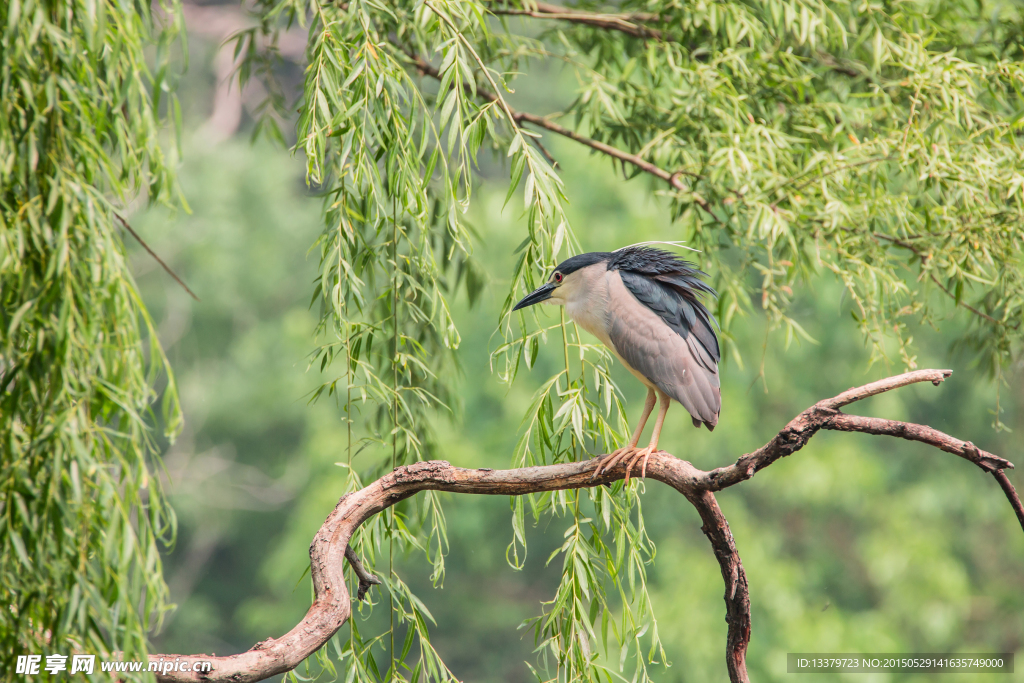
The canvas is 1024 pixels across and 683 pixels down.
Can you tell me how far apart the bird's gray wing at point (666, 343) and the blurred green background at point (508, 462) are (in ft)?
11.4

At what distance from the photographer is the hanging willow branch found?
3.54 ft

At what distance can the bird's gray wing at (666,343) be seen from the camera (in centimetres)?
158

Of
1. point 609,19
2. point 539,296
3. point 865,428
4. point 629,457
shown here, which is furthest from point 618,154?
point 865,428

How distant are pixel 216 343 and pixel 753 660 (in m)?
6.20

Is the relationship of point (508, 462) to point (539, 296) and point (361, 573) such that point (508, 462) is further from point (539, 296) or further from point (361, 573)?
point (361, 573)

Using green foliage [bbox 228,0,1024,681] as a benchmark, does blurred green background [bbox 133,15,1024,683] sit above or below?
below

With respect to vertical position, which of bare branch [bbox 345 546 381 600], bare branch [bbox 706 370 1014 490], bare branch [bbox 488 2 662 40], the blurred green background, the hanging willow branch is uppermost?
bare branch [bbox 488 2 662 40]

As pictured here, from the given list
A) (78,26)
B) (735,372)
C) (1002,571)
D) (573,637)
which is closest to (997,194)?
(573,637)

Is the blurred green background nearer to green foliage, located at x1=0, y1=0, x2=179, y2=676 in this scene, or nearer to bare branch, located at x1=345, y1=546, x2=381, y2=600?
bare branch, located at x1=345, y1=546, x2=381, y2=600

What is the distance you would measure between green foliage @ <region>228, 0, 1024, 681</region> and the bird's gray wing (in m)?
0.10

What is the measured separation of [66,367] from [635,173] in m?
1.72

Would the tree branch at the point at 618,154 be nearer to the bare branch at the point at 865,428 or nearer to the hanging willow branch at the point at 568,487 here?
the hanging willow branch at the point at 568,487

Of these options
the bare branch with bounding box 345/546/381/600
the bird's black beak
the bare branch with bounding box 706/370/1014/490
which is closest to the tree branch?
the bird's black beak

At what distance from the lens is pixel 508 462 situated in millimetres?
5867
